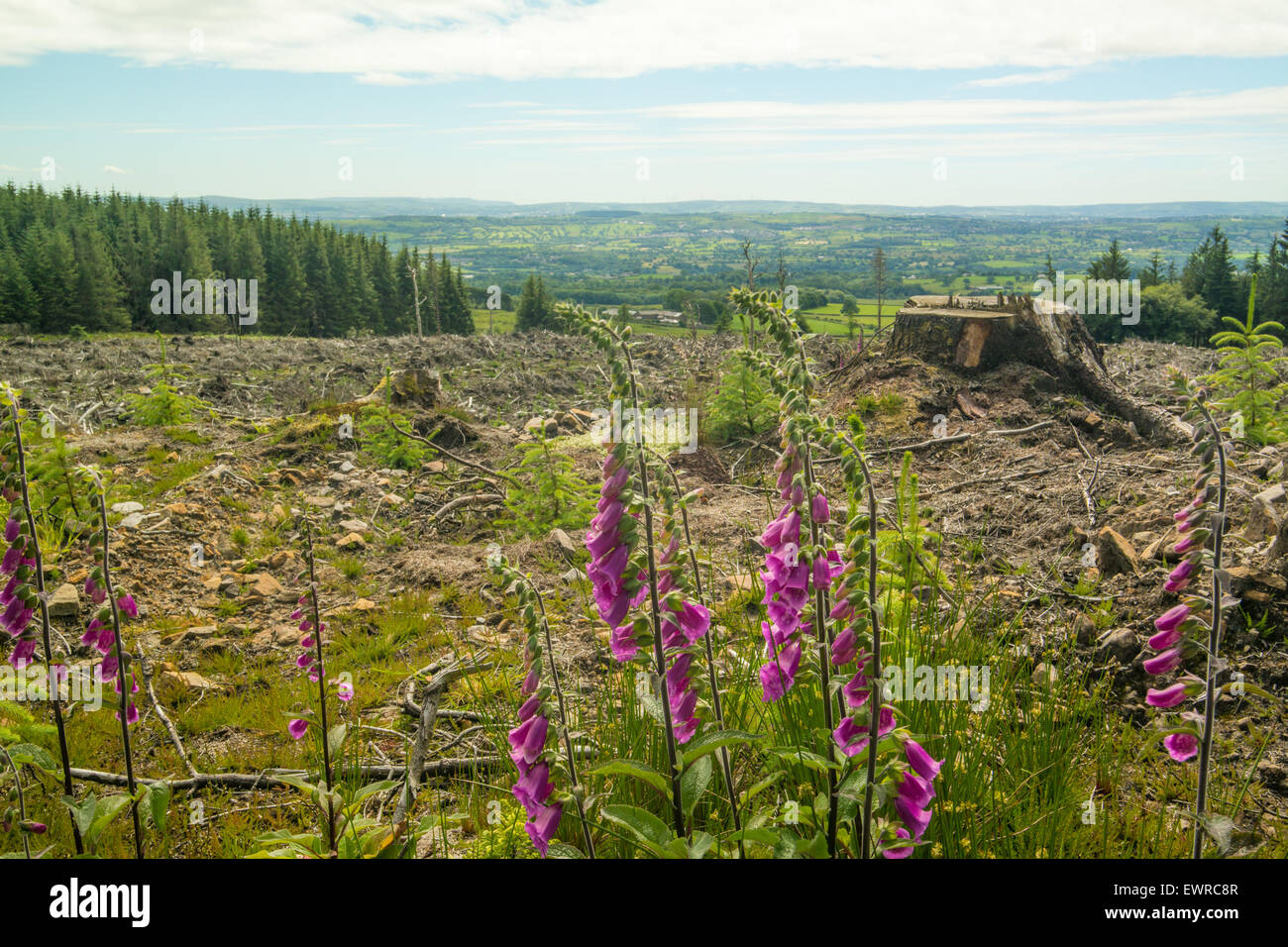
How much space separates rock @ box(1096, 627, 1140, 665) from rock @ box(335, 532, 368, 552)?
23.5ft

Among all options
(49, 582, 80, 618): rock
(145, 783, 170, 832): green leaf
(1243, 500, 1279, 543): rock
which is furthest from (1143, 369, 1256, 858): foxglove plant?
(49, 582, 80, 618): rock

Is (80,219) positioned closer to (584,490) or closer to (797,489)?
(584,490)

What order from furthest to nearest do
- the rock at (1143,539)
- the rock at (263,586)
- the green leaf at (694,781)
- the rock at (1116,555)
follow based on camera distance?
1. the rock at (263,586)
2. the rock at (1143,539)
3. the rock at (1116,555)
4. the green leaf at (694,781)

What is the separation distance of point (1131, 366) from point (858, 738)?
13.6 meters

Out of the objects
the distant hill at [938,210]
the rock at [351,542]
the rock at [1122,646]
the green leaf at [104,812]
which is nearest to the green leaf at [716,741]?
the green leaf at [104,812]

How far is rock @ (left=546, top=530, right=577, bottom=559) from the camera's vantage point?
765 cm

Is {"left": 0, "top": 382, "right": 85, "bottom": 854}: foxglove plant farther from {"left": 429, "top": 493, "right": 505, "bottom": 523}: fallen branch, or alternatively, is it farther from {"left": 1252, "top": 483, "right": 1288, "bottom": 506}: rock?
{"left": 1252, "top": 483, "right": 1288, "bottom": 506}: rock

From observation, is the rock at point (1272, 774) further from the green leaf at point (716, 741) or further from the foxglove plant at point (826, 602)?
the green leaf at point (716, 741)

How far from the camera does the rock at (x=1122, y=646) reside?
4.65 m

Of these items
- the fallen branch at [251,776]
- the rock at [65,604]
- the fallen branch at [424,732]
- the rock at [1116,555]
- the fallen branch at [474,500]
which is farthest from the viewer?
the fallen branch at [474,500]

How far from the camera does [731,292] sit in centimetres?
243

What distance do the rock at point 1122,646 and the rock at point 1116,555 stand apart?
0.80 metres

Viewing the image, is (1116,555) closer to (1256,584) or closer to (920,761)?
(1256,584)

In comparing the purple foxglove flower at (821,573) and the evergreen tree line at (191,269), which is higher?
the evergreen tree line at (191,269)
